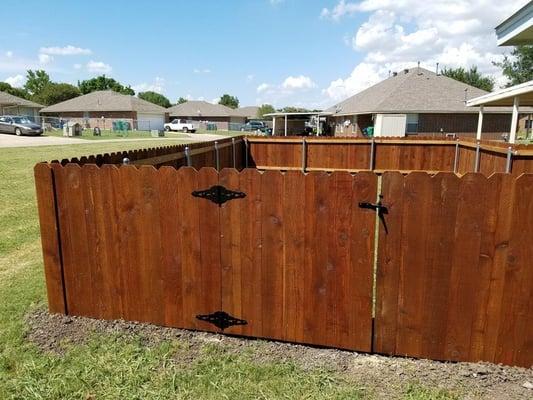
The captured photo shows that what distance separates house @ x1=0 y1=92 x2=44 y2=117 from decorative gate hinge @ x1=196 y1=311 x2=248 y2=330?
2278 inches

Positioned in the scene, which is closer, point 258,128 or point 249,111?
point 258,128

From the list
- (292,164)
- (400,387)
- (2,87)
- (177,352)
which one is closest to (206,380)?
(177,352)

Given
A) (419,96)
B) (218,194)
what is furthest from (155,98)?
(218,194)

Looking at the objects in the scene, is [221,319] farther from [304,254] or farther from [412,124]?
[412,124]

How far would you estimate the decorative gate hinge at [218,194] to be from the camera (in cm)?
330

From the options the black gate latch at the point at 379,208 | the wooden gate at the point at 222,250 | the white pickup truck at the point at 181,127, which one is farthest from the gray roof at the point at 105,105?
Answer: the black gate latch at the point at 379,208

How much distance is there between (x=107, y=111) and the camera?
52.8 m

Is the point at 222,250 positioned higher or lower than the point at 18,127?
lower

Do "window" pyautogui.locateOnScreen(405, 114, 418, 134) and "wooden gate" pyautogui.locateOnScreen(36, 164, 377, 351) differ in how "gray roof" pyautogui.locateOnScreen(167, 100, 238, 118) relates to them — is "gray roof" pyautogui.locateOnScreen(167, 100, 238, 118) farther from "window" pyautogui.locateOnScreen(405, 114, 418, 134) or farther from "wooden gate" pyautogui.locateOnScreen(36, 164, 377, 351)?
"wooden gate" pyautogui.locateOnScreen(36, 164, 377, 351)

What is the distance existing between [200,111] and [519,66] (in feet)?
160

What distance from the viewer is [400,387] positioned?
2832 millimetres

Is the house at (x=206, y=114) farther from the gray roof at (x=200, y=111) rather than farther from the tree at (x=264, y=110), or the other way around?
the tree at (x=264, y=110)

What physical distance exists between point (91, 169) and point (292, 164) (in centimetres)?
893

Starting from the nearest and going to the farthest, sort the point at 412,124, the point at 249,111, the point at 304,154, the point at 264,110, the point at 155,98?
the point at 304,154
the point at 412,124
the point at 249,111
the point at 264,110
the point at 155,98
